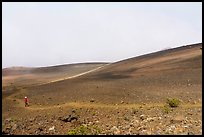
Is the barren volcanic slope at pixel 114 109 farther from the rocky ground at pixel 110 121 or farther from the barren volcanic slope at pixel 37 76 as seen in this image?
the barren volcanic slope at pixel 37 76

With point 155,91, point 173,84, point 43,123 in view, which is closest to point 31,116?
point 43,123

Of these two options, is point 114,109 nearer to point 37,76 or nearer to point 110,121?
point 110,121

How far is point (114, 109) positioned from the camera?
16.5m

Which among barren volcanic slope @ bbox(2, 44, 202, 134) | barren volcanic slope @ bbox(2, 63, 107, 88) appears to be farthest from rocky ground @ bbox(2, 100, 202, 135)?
barren volcanic slope @ bbox(2, 63, 107, 88)

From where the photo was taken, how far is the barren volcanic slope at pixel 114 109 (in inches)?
510

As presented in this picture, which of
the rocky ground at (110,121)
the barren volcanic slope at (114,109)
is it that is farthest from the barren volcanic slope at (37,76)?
the rocky ground at (110,121)

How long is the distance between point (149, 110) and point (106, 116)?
213 cm

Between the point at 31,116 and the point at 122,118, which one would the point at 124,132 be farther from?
the point at 31,116

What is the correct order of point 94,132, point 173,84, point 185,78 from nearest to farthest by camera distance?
point 94,132
point 173,84
point 185,78

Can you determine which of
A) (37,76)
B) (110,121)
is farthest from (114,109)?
(37,76)

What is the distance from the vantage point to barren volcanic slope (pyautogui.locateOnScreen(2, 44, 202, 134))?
12953 millimetres

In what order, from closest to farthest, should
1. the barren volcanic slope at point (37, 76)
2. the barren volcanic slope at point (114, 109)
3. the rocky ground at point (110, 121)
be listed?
the rocky ground at point (110, 121) < the barren volcanic slope at point (114, 109) < the barren volcanic slope at point (37, 76)

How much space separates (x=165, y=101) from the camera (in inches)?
685

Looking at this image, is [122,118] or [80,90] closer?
[122,118]
